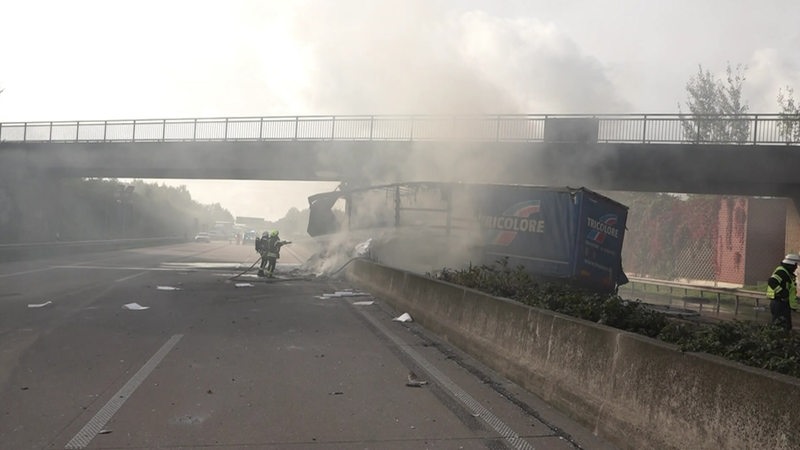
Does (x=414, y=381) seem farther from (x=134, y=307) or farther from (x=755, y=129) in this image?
(x=755, y=129)

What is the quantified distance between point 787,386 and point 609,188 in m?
16.3

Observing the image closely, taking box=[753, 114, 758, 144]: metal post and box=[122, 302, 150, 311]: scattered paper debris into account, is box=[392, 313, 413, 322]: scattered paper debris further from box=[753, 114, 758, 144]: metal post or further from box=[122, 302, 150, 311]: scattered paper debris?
box=[753, 114, 758, 144]: metal post

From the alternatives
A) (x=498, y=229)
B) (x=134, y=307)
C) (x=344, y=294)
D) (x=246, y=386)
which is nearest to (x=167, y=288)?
(x=134, y=307)

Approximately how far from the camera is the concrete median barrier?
2.83m

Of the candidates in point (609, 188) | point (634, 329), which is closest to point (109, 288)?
point (634, 329)

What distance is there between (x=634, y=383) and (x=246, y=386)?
3001 mm

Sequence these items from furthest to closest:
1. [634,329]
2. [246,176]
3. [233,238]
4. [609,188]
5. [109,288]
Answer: [233,238], [246,176], [609,188], [109,288], [634,329]

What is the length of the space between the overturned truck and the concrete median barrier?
16.3ft

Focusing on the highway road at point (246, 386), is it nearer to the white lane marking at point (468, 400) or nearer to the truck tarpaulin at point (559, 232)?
the white lane marking at point (468, 400)

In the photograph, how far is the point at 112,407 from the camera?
434cm

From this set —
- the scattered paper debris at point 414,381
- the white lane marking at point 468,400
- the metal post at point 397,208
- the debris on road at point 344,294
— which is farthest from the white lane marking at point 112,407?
the metal post at point 397,208

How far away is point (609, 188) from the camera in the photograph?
1831 cm

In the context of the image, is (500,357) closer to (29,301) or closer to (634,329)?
(634,329)

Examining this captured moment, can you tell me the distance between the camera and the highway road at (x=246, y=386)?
12.5 feet
